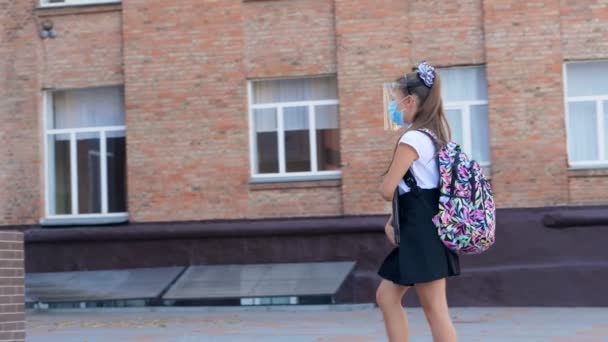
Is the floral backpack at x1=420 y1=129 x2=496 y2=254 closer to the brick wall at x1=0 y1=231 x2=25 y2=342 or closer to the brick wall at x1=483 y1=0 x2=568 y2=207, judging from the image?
the brick wall at x1=0 y1=231 x2=25 y2=342

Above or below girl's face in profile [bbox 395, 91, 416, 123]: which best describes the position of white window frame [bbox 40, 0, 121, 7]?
above

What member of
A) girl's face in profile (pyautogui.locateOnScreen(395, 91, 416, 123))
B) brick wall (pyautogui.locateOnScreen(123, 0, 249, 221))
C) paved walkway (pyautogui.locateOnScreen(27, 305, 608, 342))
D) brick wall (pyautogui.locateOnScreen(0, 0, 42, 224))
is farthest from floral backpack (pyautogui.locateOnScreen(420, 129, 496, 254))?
brick wall (pyautogui.locateOnScreen(0, 0, 42, 224))

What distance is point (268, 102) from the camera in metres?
17.6

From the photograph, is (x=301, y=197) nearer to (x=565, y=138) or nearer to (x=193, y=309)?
(x=193, y=309)

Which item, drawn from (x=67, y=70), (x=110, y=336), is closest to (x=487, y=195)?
(x=110, y=336)

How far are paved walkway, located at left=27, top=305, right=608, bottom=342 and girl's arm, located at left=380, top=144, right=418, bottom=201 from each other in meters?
4.60

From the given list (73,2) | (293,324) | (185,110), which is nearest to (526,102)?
(185,110)

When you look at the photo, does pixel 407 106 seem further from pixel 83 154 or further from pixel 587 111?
pixel 83 154

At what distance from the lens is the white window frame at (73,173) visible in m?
18.2

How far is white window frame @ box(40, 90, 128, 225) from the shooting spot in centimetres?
1822

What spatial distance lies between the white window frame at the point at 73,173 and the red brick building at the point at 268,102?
3 cm

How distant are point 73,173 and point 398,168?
12.7 metres

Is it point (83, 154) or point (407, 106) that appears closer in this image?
point (407, 106)

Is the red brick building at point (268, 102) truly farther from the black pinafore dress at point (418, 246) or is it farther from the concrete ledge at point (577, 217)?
the black pinafore dress at point (418, 246)
